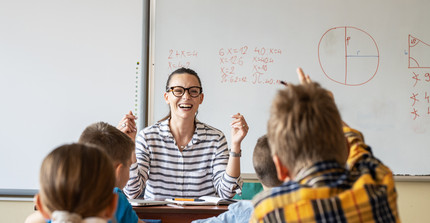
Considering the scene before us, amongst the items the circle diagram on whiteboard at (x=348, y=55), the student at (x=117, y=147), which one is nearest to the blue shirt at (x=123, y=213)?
the student at (x=117, y=147)

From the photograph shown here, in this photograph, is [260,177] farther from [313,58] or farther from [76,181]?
[313,58]

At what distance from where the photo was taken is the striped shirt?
246 centimetres

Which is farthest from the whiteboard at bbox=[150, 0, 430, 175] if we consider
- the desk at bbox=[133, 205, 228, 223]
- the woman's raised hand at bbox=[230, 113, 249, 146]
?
the desk at bbox=[133, 205, 228, 223]

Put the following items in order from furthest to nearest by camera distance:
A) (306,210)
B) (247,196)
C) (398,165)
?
(398,165)
(247,196)
(306,210)

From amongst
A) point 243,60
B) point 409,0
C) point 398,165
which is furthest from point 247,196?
point 409,0

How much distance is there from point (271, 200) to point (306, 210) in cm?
8

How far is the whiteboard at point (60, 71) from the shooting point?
3230 mm

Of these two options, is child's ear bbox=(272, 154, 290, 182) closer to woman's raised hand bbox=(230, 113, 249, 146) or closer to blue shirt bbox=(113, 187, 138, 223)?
blue shirt bbox=(113, 187, 138, 223)

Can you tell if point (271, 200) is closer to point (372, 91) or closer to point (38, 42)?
point (372, 91)

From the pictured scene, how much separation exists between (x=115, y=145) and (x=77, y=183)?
644 millimetres

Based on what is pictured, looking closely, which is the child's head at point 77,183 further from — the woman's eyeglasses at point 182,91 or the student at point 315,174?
the woman's eyeglasses at point 182,91

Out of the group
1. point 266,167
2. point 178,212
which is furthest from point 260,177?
point 178,212

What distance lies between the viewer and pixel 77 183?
994 mm

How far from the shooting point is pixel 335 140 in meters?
1.02
